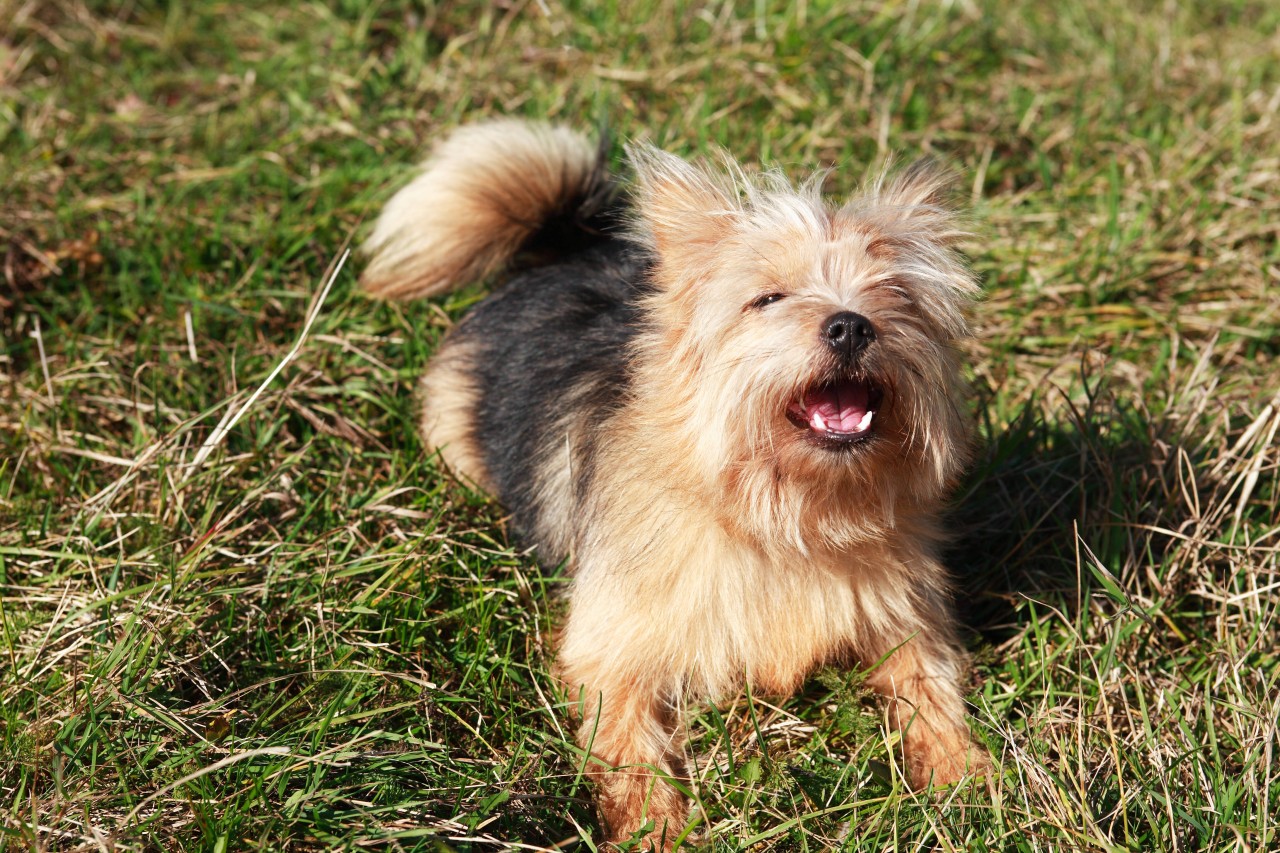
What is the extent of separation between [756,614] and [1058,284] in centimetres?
259

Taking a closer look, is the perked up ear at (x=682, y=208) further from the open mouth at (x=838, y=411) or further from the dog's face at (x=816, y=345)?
the open mouth at (x=838, y=411)

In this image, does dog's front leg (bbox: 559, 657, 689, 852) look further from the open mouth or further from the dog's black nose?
the dog's black nose

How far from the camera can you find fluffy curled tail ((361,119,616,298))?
4270 millimetres

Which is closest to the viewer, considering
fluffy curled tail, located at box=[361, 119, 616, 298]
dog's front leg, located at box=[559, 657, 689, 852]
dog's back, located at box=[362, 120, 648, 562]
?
dog's front leg, located at box=[559, 657, 689, 852]

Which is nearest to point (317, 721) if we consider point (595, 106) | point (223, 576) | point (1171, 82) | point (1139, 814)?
point (223, 576)

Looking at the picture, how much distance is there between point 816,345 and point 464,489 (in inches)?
69.2

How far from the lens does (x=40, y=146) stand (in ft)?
17.4

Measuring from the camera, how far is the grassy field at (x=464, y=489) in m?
2.84

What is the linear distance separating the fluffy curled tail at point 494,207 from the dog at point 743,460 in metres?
0.56

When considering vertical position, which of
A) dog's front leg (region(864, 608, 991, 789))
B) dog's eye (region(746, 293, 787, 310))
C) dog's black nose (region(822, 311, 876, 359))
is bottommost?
dog's front leg (region(864, 608, 991, 789))

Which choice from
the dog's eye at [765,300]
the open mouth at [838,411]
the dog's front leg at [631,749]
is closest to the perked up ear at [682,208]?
the dog's eye at [765,300]

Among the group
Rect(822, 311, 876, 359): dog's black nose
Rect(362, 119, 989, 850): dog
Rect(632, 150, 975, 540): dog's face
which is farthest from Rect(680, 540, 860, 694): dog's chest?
Rect(822, 311, 876, 359): dog's black nose

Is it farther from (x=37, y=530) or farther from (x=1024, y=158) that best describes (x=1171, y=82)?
(x=37, y=530)

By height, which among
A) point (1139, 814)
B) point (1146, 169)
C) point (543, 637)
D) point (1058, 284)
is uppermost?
point (1146, 169)
